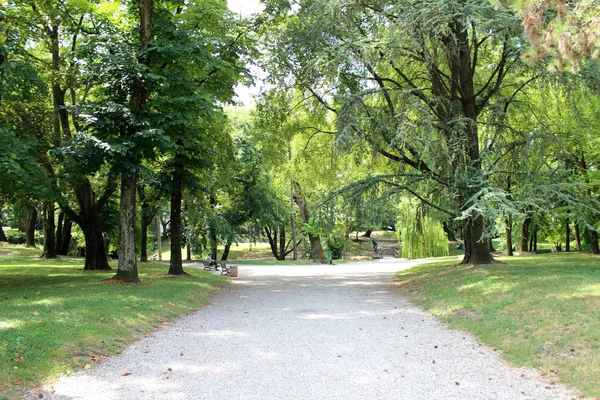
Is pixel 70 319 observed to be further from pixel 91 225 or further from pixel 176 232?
pixel 91 225

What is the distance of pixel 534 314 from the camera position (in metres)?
7.49

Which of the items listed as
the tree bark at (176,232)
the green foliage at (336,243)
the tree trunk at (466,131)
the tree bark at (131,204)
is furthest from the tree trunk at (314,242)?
the tree bark at (131,204)

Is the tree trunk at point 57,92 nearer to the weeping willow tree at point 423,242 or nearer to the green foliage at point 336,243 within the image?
the weeping willow tree at point 423,242

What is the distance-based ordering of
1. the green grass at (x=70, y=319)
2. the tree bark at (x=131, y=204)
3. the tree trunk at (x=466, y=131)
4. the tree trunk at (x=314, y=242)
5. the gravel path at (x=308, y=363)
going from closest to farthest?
1. the gravel path at (x=308, y=363)
2. the green grass at (x=70, y=319)
3. the tree trunk at (x=466, y=131)
4. the tree bark at (x=131, y=204)
5. the tree trunk at (x=314, y=242)

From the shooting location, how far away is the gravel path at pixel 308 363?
16.1 feet

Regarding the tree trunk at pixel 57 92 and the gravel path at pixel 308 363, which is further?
the tree trunk at pixel 57 92

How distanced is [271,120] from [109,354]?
→ 13.8 m

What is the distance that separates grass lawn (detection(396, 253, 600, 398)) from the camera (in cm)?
547

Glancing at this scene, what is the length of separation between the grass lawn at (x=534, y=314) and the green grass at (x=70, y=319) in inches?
216

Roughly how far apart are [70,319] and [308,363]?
413cm

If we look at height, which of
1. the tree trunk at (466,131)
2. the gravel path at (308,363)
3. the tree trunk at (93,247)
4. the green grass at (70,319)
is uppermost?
the tree trunk at (466,131)

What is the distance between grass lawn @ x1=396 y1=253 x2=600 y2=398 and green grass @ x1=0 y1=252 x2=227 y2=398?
18.0ft

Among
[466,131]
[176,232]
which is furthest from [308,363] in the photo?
[176,232]

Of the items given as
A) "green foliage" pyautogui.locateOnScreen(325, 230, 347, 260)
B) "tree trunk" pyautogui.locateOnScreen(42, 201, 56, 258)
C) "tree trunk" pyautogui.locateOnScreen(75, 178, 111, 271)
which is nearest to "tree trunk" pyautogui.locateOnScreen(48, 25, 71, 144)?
"tree trunk" pyautogui.locateOnScreen(75, 178, 111, 271)
